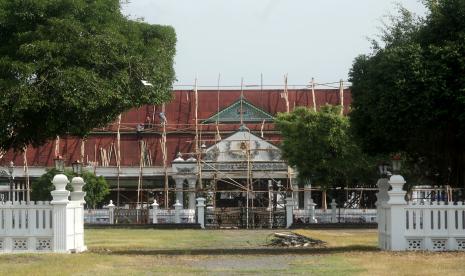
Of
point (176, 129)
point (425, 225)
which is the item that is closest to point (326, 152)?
point (176, 129)

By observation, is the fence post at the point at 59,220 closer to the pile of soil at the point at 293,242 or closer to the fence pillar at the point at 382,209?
the pile of soil at the point at 293,242

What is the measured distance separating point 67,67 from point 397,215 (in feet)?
26.0

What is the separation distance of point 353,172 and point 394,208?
32.1 meters

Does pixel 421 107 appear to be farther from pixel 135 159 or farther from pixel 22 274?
pixel 135 159

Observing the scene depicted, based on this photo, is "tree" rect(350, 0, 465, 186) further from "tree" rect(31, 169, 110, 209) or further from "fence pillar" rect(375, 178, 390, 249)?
"tree" rect(31, 169, 110, 209)

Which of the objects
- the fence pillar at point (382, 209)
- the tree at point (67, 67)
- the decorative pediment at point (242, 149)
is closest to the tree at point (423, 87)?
the fence pillar at point (382, 209)

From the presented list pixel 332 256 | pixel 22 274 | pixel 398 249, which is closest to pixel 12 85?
pixel 22 274

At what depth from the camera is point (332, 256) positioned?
64.3 ft

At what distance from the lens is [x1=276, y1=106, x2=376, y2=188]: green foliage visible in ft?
172

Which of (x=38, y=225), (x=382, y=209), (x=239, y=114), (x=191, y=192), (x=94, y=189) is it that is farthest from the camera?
(x=239, y=114)

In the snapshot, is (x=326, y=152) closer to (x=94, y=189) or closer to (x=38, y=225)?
(x=94, y=189)

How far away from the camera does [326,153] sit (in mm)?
53062

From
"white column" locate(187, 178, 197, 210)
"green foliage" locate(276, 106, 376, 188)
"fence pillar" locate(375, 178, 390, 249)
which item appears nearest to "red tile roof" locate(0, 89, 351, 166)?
"white column" locate(187, 178, 197, 210)

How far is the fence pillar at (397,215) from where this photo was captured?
20.8m
